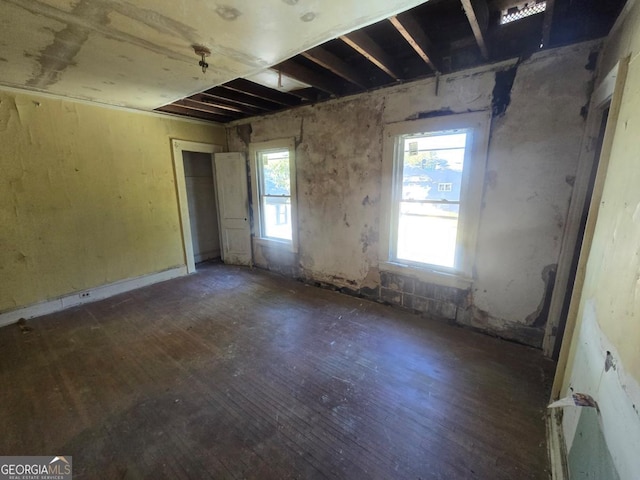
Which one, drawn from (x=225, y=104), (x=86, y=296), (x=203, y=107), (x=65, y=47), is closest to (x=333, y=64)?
(x=225, y=104)

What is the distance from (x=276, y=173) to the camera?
4.27 metres

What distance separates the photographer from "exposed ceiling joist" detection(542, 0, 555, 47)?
1.59m

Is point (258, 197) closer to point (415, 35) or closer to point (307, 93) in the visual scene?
point (307, 93)

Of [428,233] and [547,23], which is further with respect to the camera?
[428,233]

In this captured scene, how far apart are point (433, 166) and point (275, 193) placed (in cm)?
254

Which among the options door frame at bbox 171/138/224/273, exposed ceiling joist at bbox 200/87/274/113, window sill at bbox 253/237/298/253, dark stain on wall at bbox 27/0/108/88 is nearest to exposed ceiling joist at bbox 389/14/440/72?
dark stain on wall at bbox 27/0/108/88

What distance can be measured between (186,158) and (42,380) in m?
4.12

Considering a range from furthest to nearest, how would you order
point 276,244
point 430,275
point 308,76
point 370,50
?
point 276,244 → point 430,275 → point 308,76 → point 370,50

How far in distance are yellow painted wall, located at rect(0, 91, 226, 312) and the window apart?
4.33 feet

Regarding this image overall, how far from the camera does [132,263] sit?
384 centimetres

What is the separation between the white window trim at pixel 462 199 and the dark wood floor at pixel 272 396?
57 centimetres

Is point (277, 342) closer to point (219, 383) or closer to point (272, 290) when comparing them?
point (219, 383)

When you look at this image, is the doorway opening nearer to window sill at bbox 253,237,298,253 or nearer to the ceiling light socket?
window sill at bbox 253,237,298,253

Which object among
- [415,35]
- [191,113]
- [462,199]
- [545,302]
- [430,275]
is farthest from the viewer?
[191,113]
